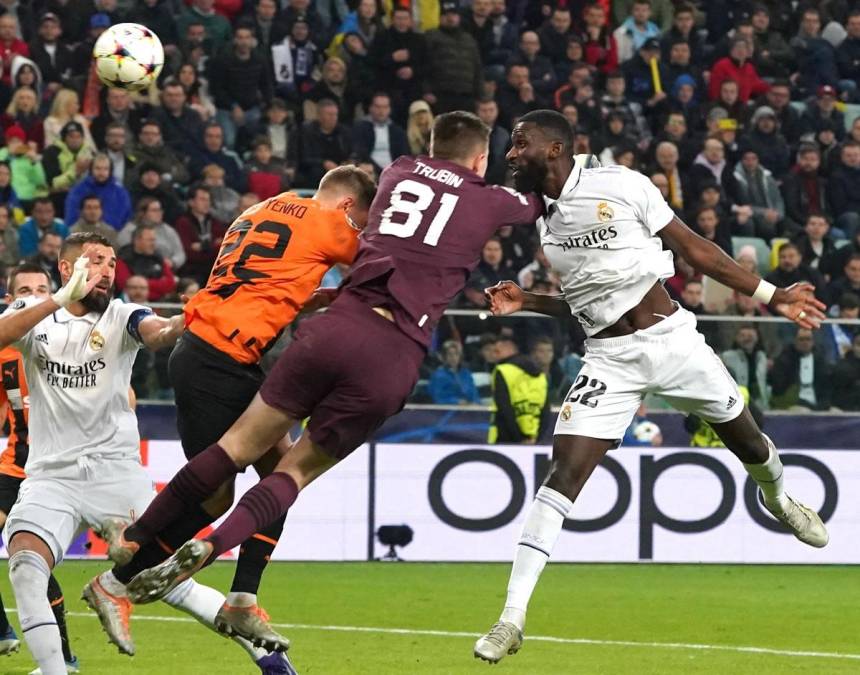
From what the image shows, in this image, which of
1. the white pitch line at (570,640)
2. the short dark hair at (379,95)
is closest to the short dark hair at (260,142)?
the short dark hair at (379,95)

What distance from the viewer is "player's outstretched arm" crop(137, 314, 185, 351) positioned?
25.6ft

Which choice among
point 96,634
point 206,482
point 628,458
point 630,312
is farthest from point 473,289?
point 206,482

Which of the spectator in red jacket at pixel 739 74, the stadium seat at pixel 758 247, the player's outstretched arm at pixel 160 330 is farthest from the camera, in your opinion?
the spectator in red jacket at pixel 739 74

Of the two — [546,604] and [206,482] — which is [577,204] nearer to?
[206,482]

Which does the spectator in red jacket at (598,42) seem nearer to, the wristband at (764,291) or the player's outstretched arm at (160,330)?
the wristband at (764,291)

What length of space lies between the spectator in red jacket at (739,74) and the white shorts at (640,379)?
13.8 m

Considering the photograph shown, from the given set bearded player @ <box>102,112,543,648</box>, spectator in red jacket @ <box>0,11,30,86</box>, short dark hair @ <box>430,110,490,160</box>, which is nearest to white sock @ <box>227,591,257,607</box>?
bearded player @ <box>102,112,543,648</box>

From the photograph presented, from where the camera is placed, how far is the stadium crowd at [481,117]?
15.8 metres

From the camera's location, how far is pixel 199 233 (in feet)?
56.7

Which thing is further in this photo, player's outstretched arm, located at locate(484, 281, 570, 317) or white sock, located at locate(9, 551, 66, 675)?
player's outstretched arm, located at locate(484, 281, 570, 317)

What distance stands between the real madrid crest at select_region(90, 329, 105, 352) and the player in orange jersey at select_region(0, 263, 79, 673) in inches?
38.5

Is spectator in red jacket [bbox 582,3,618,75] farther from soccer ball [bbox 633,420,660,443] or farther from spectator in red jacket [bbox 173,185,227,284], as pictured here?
soccer ball [bbox 633,420,660,443]

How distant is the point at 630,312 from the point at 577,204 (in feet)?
2.04

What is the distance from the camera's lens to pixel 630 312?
8.49 m
